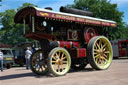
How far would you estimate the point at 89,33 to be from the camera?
412 inches

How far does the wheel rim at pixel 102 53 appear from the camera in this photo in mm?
9910

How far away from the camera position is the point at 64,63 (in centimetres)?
870

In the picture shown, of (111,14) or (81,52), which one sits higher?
(111,14)

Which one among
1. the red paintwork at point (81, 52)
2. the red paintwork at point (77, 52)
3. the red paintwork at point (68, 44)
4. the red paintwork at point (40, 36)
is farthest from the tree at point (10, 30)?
the red paintwork at point (40, 36)

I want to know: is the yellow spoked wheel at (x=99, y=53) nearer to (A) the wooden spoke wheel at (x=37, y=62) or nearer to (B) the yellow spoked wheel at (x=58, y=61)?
(B) the yellow spoked wheel at (x=58, y=61)

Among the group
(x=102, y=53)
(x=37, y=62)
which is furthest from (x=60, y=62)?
(x=102, y=53)

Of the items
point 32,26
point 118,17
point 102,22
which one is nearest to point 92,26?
point 102,22

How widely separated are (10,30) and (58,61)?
143 ft

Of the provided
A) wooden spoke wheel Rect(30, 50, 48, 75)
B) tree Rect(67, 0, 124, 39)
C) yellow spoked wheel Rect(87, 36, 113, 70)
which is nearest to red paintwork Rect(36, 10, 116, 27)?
yellow spoked wheel Rect(87, 36, 113, 70)

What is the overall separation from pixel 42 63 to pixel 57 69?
78 cm

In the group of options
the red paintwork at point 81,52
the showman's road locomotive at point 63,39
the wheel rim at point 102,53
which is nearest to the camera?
the showman's road locomotive at point 63,39

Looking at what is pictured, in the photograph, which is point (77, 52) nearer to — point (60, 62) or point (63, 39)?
point (63, 39)

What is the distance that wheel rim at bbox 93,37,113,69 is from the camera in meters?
9.91

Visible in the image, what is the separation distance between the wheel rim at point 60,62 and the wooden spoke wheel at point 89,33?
6.34 feet
